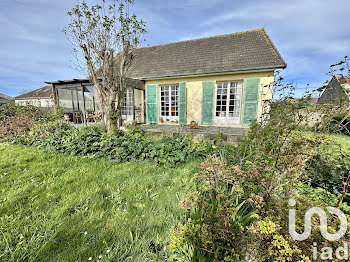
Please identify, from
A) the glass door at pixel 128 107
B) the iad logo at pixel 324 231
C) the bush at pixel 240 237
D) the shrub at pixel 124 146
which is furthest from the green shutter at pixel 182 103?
the iad logo at pixel 324 231

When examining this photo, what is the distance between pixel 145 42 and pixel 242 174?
537 centimetres

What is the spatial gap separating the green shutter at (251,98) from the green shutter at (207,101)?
60.9 inches

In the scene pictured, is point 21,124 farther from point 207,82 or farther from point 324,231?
point 324,231

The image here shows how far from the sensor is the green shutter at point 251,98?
662cm

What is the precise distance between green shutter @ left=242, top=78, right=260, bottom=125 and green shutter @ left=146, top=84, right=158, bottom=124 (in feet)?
15.5

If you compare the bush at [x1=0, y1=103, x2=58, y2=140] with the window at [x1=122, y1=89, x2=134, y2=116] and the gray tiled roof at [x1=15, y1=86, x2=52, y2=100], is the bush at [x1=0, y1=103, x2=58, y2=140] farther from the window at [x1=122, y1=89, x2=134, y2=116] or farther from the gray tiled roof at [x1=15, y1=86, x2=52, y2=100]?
the gray tiled roof at [x1=15, y1=86, x2=52, y2=100]

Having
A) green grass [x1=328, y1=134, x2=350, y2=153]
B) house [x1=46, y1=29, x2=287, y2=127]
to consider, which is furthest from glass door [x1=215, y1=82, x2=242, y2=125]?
green grass [x1=328, y1=134, x2=350, y2=153]

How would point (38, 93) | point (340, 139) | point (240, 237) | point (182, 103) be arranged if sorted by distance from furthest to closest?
point (38, 93) → point (182, 103) → point (340, 139) → point (240, 237)

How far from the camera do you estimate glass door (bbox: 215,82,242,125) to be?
7242 mm

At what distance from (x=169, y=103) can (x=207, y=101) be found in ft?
7.21

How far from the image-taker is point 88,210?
73.3 inches

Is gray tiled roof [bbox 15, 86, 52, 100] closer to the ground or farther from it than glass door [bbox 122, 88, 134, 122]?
farther from it

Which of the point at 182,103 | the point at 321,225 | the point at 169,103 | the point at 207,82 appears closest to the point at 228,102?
the point at 207,82

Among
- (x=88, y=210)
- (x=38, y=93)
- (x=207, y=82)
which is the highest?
(x=38, y=93)
